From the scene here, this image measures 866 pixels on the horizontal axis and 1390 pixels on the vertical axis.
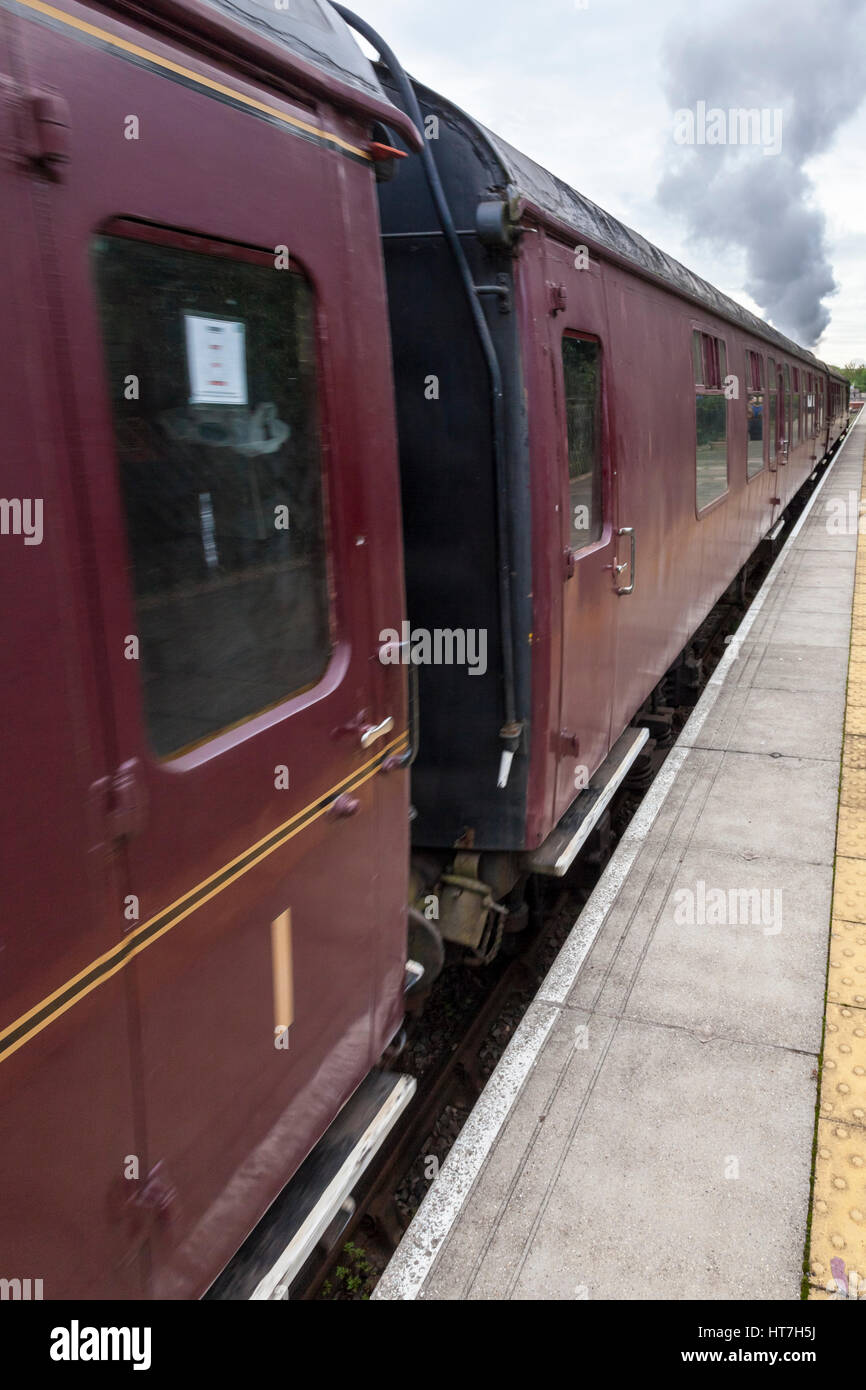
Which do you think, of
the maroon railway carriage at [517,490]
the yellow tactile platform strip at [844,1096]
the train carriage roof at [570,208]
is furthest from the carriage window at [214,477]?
the yellow tactile platform strip at [844,1096]

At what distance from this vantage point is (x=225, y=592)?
181 cm

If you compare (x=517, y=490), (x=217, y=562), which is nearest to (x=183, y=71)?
(x=217, y=562)

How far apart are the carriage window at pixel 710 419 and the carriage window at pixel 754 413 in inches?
64.8

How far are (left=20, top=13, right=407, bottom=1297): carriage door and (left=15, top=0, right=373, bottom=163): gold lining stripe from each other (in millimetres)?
12

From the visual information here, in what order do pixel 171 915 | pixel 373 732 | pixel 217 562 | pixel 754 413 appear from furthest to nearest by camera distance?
pixel 754 413
pixel 373 732
pixel 217 562
pixel 171 915

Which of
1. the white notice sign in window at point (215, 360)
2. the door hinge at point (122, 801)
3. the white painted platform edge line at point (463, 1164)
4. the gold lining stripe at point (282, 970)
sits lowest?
the white painted platform edge line at point (463, 1164)

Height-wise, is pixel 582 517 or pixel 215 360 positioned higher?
pixel 215 360

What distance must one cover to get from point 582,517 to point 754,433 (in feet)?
22.4

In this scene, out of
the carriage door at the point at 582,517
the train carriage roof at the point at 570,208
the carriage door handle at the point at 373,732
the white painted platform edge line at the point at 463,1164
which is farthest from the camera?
the carriage door at the point at 582,517

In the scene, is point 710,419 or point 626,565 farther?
point 710,419

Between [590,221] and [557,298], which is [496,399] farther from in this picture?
[590,221]

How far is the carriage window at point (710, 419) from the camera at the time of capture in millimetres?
6348

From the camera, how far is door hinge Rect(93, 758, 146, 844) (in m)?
1.49

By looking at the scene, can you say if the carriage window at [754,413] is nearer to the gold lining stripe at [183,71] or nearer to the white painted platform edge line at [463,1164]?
the white painted platform edge line at [463,1164]
